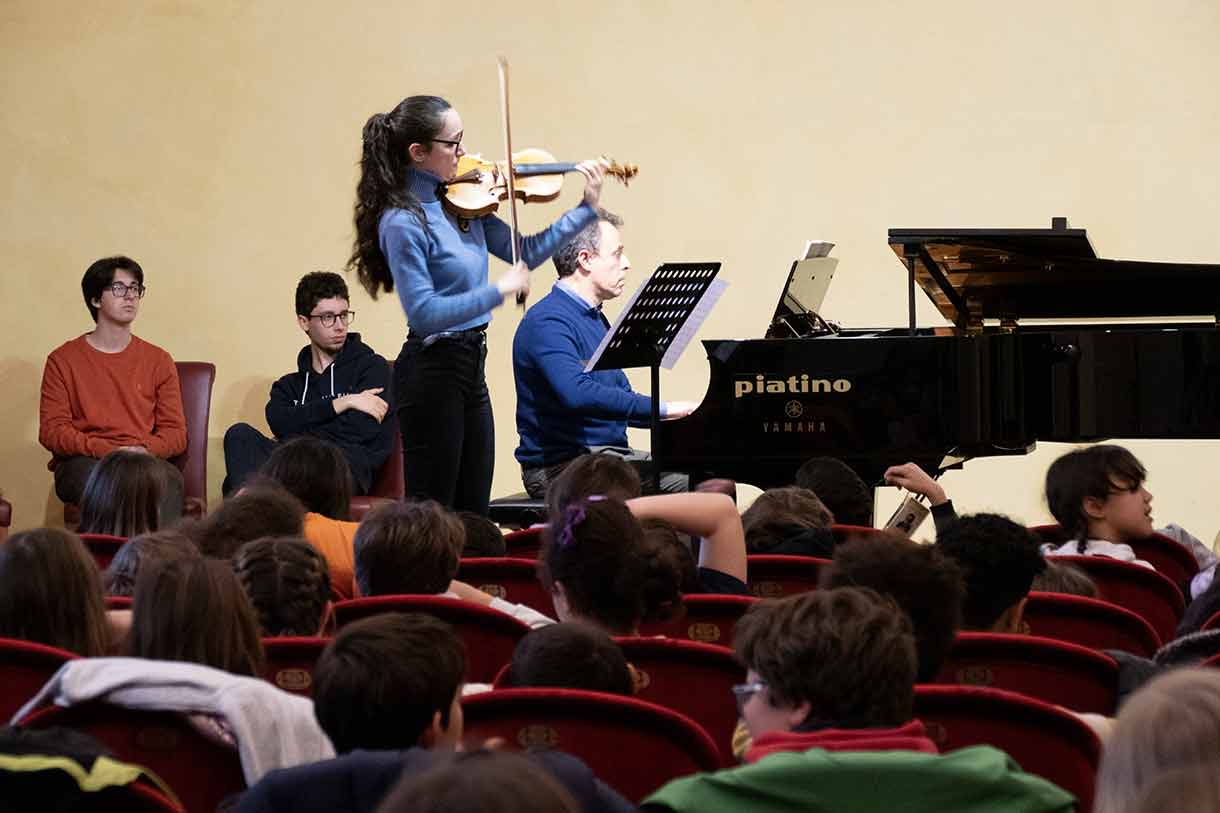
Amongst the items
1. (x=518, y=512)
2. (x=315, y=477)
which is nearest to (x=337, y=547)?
(x=315, y=477)

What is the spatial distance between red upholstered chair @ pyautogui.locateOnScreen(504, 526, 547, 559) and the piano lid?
1567mm

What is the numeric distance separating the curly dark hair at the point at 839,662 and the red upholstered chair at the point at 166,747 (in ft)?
2.34

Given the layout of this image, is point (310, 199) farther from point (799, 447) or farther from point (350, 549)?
point (350, 549)

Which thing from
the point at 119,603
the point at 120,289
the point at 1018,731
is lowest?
the point at 1018,731

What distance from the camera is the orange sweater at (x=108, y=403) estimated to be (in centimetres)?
671

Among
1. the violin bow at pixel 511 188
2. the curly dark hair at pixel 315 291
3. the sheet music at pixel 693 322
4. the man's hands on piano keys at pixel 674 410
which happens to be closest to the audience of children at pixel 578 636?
the violin bow at pixel 511 188

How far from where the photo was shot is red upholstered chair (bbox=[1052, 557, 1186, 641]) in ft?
12.1

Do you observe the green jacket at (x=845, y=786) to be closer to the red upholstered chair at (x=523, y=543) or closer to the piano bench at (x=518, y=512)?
the red upholstered chair at (x=523, y=543)

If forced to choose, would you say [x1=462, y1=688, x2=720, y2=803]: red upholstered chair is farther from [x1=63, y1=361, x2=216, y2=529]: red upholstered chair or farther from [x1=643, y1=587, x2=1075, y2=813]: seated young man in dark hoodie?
[x1=63, y1=361, x2=216, y2=529]: red upholstered chair

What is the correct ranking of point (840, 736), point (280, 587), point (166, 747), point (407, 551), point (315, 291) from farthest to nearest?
point (315, 291) < point (407, 551) < point (280, 587) < point (166, 747) < point (840, 736)

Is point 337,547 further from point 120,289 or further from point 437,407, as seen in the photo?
point 120,289

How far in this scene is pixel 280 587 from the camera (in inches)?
115

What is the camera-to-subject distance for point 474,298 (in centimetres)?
444

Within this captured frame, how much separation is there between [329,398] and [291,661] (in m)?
4.08
